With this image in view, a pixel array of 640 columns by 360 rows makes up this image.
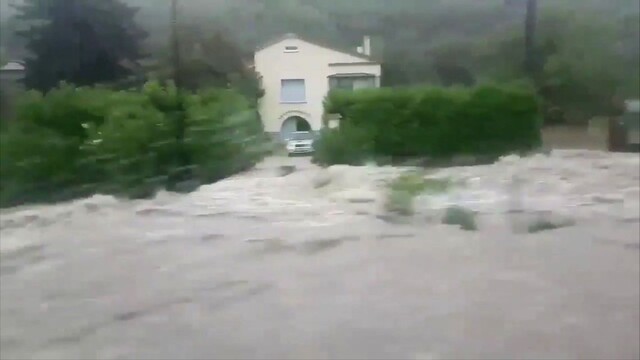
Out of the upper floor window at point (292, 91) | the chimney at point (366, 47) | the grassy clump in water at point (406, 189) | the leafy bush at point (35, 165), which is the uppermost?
the chimney at point (366, 47)

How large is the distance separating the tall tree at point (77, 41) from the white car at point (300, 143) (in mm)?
222

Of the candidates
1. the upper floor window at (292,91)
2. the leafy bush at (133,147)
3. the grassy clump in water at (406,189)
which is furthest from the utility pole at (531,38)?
the leafy bush at (133,147)

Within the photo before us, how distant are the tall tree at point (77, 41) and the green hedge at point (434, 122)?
27cm

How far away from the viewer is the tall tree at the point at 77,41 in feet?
2.95

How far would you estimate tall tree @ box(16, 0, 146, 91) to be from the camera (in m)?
0.90

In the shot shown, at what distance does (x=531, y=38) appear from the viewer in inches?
37.1

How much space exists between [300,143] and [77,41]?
31 centimetres

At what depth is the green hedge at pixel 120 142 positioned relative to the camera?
0.90m

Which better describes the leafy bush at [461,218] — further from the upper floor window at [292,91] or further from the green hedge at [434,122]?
the upper floor window at [292,91]

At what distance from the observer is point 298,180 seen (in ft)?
3.05

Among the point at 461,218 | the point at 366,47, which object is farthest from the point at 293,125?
the point at 461,218

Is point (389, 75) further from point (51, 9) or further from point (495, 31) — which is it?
point (51, 9)

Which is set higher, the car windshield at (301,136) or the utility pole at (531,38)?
the utility pole at (531,38)

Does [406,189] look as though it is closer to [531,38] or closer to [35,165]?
[531,38]
